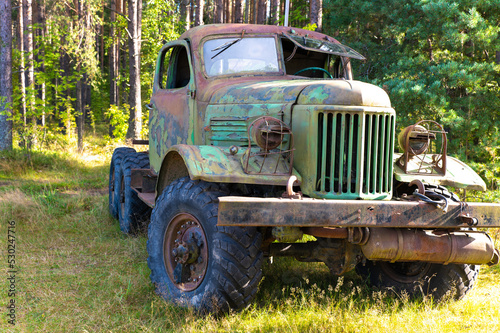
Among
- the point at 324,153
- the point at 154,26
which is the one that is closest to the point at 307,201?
the point at 324,153

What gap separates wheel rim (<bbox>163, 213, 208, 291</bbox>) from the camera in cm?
385

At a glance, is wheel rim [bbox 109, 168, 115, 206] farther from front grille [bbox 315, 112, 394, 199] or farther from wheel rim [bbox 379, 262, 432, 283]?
front grille [bbox 315, 112, 394, 199]

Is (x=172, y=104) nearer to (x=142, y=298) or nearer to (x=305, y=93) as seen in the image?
(x=305, y=93)

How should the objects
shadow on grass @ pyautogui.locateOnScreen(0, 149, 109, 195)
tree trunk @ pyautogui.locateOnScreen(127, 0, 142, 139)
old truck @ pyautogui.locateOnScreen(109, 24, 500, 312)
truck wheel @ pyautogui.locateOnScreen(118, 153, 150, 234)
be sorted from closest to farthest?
old truck @ pyautogui.locateOnScreen(109, 24, 500, 312) → truck wheel @ pyautogui.locateOnScreen(118, 153, 150, 234) → shadow on grass @ pyautogui.locateOnScreen(0, 149, 109, 195) → tree trunk @ pyautogui.locateOnScreen(127, 0, 142, 139)

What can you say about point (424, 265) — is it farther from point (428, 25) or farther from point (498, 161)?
point (428, 25)

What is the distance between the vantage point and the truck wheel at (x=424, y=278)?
4391mm


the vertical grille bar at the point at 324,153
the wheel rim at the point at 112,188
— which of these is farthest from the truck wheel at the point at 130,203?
the vertical grille bar at the point at 324,153

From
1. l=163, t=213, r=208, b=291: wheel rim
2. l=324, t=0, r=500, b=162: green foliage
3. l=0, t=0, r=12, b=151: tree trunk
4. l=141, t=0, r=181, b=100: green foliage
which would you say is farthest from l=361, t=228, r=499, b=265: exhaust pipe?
l=141, t=0, r=181, b=100: green foliage

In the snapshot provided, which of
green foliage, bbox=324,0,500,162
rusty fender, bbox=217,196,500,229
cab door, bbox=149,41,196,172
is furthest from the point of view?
green foliage, bbox=324,0,500,162

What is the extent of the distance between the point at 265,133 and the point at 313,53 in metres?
2.06

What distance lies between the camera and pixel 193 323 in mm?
3553

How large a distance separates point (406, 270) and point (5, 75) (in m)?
11.4

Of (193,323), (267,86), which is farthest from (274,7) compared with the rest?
(193,323)

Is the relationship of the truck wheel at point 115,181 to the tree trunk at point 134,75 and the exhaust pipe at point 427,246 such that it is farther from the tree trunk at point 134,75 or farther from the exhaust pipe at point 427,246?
the tree trunk at point 134,75
